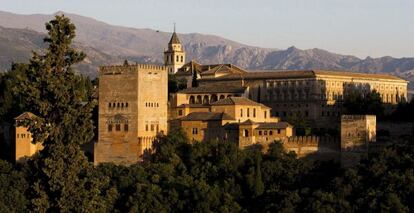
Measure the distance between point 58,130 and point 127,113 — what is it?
3394 cm

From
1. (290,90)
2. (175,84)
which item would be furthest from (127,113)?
(175,84)

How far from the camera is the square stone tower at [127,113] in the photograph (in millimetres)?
57938

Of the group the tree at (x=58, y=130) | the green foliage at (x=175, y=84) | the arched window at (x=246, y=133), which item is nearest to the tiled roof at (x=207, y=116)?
the arched window at (x=246, y=133)

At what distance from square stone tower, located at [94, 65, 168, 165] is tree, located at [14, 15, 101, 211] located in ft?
108

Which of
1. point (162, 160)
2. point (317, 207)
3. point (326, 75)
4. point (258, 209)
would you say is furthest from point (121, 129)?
point (326, 75)

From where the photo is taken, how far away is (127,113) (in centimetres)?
5828

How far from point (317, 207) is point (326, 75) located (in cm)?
2653

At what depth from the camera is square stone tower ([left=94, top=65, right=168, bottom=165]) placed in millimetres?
57938

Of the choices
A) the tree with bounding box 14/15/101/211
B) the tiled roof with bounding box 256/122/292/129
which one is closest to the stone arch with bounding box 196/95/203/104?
the tiled roof with bounding box 256/122/292/129

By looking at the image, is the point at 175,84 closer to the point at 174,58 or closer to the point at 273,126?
the point at 273,126

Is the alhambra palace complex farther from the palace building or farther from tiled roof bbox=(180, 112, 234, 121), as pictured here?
the palace building

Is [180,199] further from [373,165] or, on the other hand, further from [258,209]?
[373,165]

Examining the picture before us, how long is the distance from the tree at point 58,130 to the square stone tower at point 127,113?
3305 cm

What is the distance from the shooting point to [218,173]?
56000 millimetres
